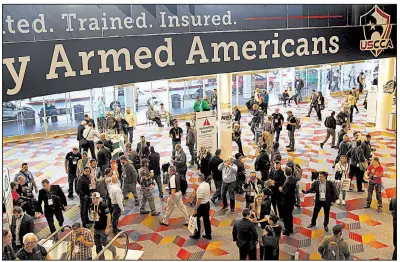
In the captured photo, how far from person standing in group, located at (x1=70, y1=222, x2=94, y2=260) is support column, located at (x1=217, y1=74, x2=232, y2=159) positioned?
6.24 metres

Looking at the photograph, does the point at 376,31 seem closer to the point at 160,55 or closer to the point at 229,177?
the point at 229,177

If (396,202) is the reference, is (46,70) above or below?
above

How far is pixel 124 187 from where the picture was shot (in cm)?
939

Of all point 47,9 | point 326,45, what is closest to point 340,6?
point 326,45

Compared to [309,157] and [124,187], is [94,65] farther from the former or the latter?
[309,157]

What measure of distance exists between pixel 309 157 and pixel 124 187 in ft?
19.6

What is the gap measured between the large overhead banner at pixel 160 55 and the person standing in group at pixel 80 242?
2146 mm

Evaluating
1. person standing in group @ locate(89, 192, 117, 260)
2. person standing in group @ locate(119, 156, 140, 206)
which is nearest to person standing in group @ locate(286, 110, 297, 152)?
person standing in group @ locate(119, 156, 140, 206)

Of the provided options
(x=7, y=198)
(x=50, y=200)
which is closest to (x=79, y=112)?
(x=50, y=200)

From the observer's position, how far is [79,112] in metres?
19.8

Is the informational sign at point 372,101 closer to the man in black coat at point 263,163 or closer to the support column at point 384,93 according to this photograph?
the support column at point 384,93

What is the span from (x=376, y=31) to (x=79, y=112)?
44.1ft

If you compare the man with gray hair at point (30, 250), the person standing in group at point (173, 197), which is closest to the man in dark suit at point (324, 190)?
the person standing in group at point (173, 197)

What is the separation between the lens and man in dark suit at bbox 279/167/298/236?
27.1 feet
